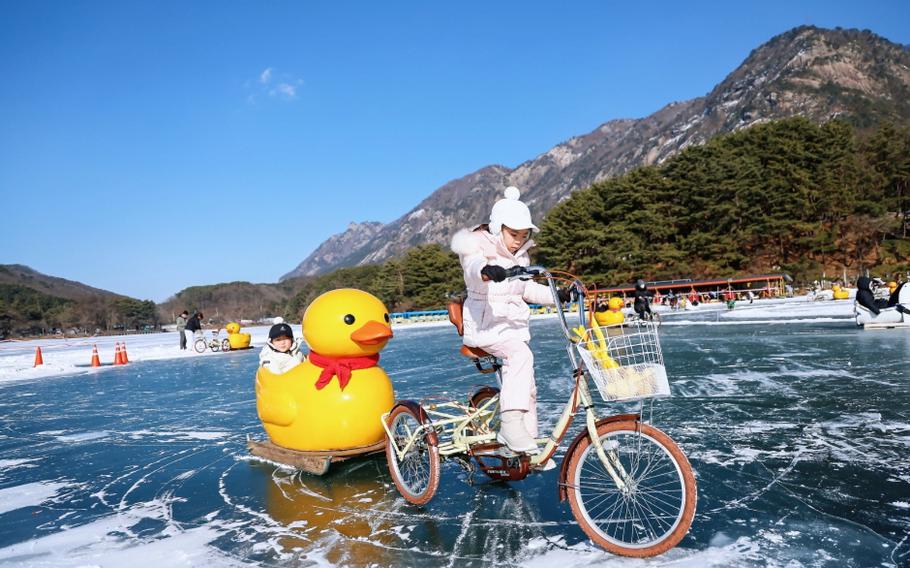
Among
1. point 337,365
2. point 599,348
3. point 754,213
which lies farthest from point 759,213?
point 599,348

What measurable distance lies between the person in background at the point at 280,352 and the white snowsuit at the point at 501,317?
2.25 meters

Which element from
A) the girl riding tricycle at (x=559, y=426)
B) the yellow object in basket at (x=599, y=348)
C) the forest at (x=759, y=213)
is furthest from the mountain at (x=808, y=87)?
the yellow object in basket at (x=599, y=348)

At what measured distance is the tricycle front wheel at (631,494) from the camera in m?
2.72

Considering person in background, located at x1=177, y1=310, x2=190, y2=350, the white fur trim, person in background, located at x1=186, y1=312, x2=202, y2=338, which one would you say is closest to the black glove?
the white fur trim

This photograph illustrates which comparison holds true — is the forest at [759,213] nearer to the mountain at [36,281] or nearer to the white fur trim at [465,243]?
the white fur trim at [465,243]

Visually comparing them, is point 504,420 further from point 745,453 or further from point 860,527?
point 745,453

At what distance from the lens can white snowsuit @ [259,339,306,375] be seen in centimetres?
500

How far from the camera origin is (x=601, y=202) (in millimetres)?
47594

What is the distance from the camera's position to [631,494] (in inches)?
119

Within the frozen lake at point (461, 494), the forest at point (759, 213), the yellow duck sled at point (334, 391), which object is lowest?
the frozen lake at point (461, 494)

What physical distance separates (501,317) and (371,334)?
1.52 metres

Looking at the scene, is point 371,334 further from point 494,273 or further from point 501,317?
point 494,273

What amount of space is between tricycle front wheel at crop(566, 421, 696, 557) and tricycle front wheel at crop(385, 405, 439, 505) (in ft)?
3.20

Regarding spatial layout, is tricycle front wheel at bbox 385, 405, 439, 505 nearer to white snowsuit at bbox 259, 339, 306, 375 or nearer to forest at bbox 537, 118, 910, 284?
white snowsuit at bbox 259, 339, 306, 375
